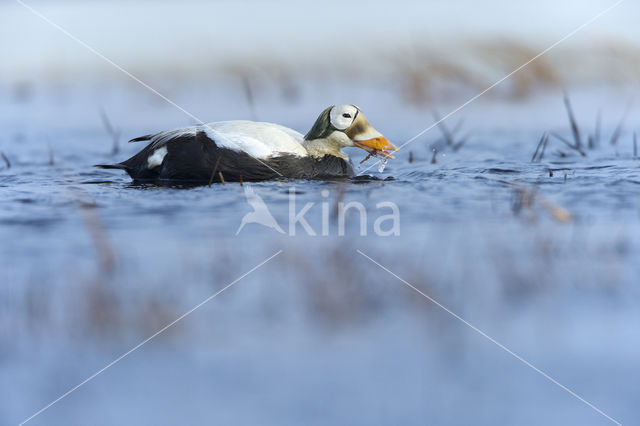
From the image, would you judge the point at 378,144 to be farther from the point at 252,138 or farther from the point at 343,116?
the point at 252,138

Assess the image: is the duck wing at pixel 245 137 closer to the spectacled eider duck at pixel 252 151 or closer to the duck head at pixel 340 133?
the spectacled eider duck at pixel 252 151

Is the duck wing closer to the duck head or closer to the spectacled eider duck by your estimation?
the spectacled eider duck

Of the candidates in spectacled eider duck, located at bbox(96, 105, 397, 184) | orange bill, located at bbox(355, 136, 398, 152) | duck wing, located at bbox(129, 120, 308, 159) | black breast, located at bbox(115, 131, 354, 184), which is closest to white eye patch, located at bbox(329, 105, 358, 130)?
spectacled eider duck, located at bbox(96, 105, 397, 184)

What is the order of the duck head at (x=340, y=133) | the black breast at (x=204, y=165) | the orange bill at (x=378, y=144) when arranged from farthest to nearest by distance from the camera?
the duck head at (x=340, y=133) < the orange bill at (x=378, y=144) < the black breast at (x=204, y=165)

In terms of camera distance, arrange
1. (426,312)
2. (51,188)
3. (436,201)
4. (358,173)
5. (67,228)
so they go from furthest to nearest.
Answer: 1. (358,173)
2. (51,188)
3. (436,201)
4. (67,228)
5. (426,312)

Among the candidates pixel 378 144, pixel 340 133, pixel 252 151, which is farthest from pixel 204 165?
pixel 378 144

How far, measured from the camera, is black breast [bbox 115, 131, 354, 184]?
18.8 ft

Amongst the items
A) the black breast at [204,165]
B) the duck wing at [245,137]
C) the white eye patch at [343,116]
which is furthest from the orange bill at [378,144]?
the black breast at [204,165]

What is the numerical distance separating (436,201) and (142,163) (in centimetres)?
233

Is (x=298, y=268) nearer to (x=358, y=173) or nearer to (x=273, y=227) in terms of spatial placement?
(x=273, y=227)

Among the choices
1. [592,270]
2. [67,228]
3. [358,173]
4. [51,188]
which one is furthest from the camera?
[358,173]

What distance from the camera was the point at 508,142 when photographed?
799 centimetres

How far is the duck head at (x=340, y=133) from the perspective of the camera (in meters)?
6.20

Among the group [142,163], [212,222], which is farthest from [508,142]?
[212,222]
